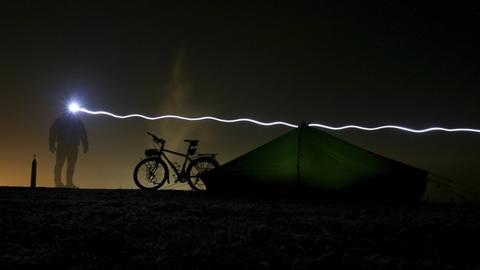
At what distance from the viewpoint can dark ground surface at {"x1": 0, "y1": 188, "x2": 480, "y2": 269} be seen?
2.45 m

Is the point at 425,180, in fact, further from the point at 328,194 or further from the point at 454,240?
the point at 454,240

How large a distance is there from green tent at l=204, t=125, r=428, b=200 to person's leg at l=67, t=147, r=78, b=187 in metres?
5.22

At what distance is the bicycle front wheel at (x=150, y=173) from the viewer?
8.80 m

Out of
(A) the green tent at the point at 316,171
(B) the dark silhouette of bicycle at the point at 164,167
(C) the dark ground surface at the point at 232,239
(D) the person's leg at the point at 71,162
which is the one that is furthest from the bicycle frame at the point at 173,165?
(C) the dark ground surface at the point at 232,239

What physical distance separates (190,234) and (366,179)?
4.17m

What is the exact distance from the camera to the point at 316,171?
6.88 m

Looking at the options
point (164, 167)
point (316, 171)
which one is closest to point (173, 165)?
point (164, 167)

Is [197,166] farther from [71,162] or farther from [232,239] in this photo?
[232,239]

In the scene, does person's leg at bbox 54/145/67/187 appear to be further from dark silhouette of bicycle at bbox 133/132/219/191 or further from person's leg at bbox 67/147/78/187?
dark silhouette of bicycle at bbox 133/132/219/191

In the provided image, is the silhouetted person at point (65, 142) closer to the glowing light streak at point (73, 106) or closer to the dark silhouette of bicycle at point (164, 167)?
the glowing light streak at point (73, 106)

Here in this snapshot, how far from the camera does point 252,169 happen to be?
278 inches

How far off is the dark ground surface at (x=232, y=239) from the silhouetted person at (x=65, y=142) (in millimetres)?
6580

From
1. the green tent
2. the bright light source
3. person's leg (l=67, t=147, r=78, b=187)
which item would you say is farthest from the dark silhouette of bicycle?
the bright light source

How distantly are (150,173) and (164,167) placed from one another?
29 cm
